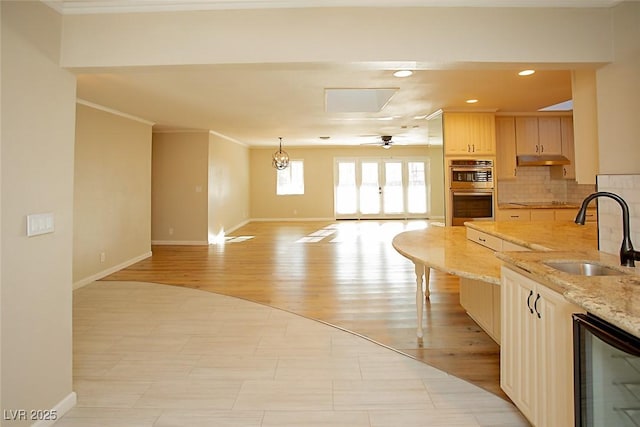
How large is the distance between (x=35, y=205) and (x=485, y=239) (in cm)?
313

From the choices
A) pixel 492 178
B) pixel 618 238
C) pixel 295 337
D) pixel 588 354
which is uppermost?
pixel 492 178

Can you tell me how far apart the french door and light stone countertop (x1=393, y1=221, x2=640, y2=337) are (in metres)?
8.17

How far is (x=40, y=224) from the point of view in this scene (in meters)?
1.93

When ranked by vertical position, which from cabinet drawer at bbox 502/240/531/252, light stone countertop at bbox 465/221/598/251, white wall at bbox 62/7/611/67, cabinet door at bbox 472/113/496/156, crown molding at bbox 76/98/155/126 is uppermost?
crown molding at bbox 76/98/155/126

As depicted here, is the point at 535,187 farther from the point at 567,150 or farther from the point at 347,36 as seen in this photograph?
the point at 347,36

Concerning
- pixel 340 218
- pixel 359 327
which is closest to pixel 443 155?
pixel 359 327

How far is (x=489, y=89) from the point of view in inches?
174

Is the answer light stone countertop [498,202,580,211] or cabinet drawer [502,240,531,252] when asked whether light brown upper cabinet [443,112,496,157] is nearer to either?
light stone countertop [498,202,580,211]

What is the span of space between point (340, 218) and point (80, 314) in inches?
358

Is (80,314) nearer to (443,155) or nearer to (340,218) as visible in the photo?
(443,155)

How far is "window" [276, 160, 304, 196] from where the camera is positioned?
39.9 ft

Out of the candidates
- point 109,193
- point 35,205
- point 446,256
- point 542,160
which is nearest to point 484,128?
point 542,160

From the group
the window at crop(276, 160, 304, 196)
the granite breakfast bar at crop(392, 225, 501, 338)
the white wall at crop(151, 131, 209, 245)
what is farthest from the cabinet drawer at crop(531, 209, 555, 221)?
the window at crop(276, 160, 304, 196)

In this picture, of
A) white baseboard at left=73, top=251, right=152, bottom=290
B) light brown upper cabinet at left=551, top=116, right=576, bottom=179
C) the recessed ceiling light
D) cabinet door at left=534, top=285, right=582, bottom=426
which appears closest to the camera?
cabinet door at left=534, top=285, right=582, bottom=426
